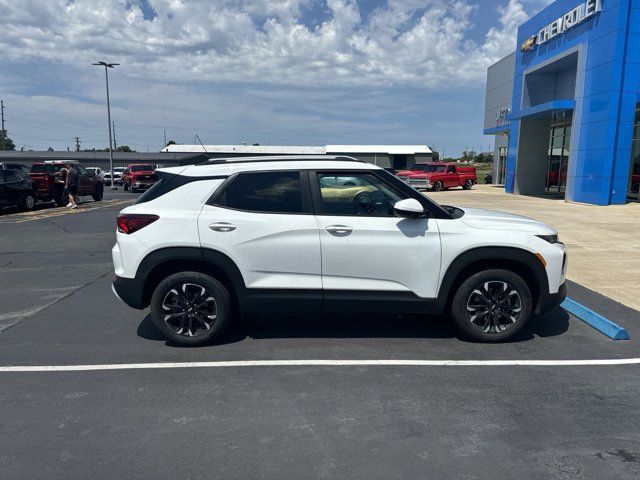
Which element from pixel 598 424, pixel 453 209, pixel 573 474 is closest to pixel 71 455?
pixel 573 474

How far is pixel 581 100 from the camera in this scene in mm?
22062

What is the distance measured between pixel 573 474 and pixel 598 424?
72 centimetres

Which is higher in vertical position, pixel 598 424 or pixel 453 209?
pixel 453 209

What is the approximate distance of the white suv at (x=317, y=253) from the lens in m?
4.67


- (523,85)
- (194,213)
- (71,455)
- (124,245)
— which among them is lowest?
(71,455)

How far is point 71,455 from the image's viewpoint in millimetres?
3084

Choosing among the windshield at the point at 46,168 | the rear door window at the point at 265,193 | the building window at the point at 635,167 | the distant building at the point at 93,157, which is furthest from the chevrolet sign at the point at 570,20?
the distant building at the point at 93,157

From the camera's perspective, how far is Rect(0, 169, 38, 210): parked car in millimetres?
17312

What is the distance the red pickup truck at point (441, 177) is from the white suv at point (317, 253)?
85.8 feet

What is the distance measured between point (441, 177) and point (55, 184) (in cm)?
2199

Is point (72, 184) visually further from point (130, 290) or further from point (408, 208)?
point (408, 208)

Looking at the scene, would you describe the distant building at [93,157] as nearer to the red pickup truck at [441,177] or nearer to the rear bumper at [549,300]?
the red pickup truck at [441,177]

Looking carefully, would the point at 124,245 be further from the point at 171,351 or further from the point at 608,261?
the point at 608,261

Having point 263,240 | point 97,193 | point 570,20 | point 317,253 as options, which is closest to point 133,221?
point 263,240
